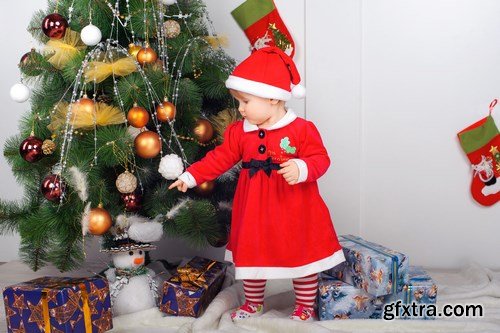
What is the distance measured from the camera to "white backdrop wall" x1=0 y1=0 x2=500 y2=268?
8.00ft

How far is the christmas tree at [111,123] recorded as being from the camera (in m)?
1.84

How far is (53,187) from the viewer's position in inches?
71.1

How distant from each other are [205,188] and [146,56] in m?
0.50

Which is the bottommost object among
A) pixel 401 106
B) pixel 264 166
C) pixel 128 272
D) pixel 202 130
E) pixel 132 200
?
pixel 128 272

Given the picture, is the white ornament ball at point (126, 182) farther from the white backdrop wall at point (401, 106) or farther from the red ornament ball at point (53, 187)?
the white backdrop wall at point (401, 106)

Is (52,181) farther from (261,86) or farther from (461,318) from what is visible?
(461,318)

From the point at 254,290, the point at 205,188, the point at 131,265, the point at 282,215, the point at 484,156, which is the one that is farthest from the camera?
the point at 484,156

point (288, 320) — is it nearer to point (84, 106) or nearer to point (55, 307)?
point (55, 307)

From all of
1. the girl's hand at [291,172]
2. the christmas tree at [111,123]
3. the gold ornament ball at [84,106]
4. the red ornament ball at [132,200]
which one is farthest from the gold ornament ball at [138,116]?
the girl's hand at [291,172]

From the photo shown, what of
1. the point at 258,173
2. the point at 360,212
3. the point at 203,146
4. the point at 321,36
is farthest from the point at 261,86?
the point at 360,212

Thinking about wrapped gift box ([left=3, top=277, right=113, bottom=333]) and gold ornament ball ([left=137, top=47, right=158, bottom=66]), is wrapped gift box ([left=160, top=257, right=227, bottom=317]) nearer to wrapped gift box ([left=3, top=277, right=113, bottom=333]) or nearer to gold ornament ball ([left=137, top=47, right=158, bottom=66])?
wrapped gift box ([left=3, top=277, right=113, bottom=333])

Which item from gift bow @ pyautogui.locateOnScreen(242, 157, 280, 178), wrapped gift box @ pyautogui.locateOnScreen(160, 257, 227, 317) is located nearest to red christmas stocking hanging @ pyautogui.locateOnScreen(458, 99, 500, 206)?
gift bow @ pyautogui.locateOnScreen(242, 157, 280, 178)

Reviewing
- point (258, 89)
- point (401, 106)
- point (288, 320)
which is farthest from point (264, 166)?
point (401, 106)

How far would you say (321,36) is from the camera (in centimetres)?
248
